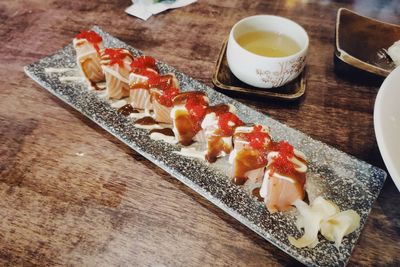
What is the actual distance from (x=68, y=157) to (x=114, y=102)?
31cm

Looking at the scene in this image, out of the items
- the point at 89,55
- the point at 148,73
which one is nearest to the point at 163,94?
the point at 148,73

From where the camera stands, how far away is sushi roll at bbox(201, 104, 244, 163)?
117 centimetres

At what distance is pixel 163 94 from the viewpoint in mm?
1304

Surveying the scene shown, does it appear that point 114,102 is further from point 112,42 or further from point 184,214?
point 184,214

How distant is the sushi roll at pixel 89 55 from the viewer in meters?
1.45

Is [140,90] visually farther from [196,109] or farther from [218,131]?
[218,131]

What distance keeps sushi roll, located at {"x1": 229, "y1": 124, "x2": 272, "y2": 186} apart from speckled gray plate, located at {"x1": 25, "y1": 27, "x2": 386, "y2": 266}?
2.2 inches

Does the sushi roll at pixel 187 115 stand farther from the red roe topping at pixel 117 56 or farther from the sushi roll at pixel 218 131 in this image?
the red roe topping at pixel 117 56

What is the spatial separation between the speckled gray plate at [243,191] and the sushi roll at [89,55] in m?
0.08

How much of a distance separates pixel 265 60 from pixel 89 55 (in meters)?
0.74

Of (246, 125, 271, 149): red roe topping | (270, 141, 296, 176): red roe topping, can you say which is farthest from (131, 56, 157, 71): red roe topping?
(270, 141, 296, 176): red roe topping

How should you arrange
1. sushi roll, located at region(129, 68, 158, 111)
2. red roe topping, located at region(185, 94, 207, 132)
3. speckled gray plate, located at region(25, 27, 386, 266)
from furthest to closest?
sushi roll, located at region(129, 68, 158, 111), red roe topping, located at region(185, 94, 207, 132), speckled gray plate, located at region(25, 27, 386, 266)

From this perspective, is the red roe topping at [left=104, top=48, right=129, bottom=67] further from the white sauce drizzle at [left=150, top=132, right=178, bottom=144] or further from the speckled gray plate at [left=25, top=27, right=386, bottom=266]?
the white sauce drizzle at [left=150, top=132, right=178, bottom=144]

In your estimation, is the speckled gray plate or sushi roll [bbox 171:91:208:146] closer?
the speckled gray plate
